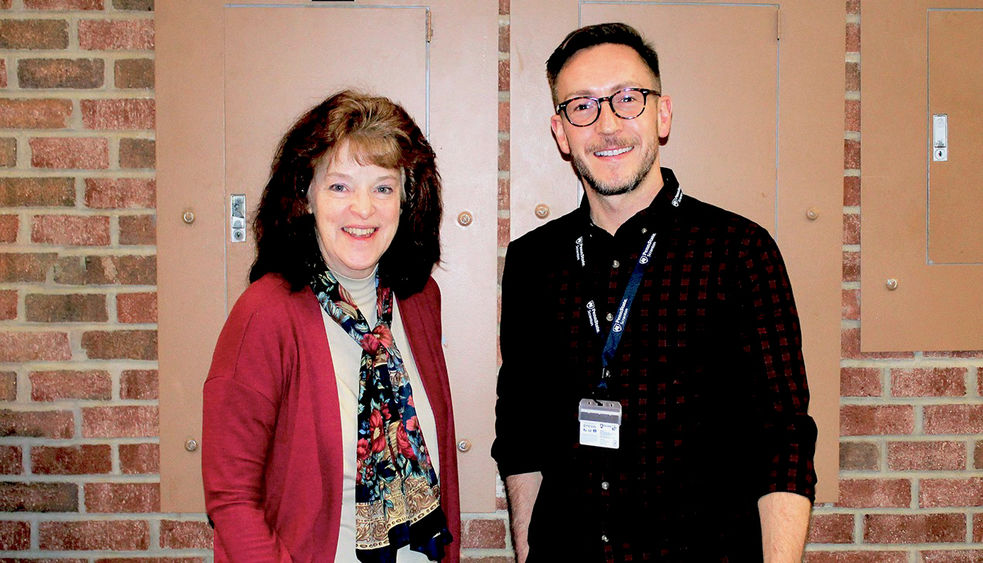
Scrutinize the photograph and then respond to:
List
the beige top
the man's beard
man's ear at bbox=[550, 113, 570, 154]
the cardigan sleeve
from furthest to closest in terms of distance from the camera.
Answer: man's ear at bbox=[550, 113, 570, 154] → the man's beard → the beige top → the cardigan sleeve

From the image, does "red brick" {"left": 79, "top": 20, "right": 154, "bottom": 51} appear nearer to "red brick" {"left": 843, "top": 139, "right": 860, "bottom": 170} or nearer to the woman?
the woman

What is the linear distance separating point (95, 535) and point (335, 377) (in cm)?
122

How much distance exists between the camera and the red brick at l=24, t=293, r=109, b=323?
219 centimetres

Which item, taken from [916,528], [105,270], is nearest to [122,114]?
[105,270]

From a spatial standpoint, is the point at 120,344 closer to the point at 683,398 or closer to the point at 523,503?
the point at 523,503

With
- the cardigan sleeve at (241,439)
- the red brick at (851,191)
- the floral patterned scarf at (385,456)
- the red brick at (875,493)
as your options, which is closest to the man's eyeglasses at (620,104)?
the floral patterned scarf at (385,456)

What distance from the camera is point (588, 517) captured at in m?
1.58

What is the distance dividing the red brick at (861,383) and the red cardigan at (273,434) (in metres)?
1.54

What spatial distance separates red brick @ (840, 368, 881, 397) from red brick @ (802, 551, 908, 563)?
1.56 feet

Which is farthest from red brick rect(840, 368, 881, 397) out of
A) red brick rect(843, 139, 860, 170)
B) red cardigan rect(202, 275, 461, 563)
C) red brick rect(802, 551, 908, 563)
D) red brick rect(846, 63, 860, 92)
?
red cardigan rect(202, 275, 461, 563)

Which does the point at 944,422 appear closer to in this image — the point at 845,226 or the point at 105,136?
the point at 845,226

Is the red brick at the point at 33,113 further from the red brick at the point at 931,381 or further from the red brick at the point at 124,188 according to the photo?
the red brick at the point at 931,381

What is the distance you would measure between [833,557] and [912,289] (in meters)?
0.82

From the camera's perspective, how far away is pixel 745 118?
85.1 inches
